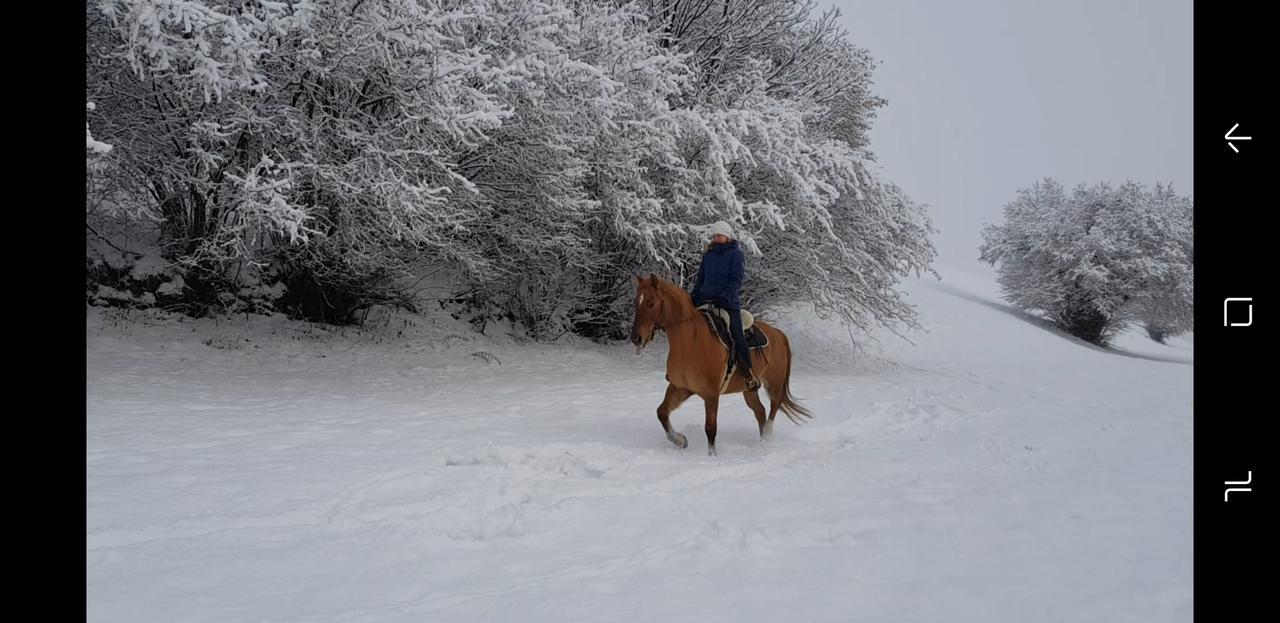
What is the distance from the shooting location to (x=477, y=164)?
11.0m

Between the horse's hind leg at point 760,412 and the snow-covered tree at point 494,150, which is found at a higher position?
the snow-covered tree at point 494,150

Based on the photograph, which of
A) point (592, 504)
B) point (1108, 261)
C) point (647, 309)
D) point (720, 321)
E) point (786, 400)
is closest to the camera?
point (592, 504)

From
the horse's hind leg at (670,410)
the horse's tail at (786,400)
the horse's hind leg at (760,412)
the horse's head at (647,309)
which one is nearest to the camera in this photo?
the horse's head at (647,309)

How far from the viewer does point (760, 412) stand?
7.17 meters

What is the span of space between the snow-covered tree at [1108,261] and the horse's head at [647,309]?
90.3 feet

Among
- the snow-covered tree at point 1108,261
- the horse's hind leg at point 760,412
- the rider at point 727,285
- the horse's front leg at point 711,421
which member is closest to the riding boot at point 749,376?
the rider at point 727,285

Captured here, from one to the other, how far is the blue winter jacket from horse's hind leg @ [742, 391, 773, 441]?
1014 millimetres

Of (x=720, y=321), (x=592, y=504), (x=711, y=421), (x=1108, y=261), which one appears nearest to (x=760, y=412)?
(x=711, y=421)

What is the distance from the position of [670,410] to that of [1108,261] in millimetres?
29088

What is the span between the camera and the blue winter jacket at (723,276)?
6.73 metres
